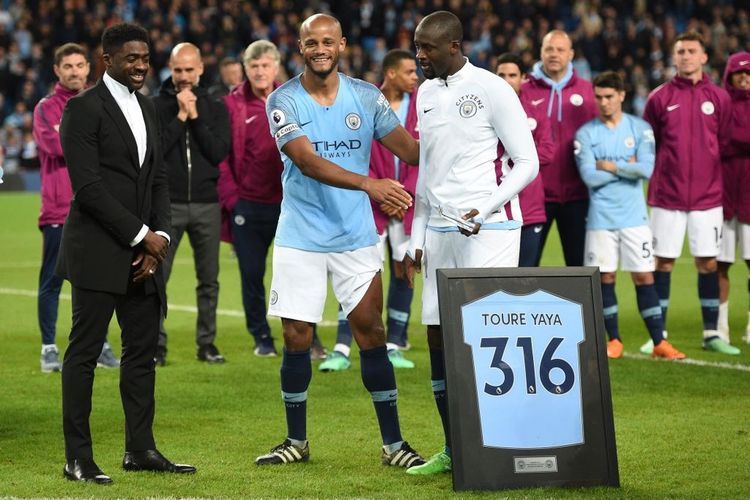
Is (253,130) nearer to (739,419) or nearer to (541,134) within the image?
(541,134)

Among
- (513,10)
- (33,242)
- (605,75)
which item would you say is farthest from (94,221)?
(513,10)

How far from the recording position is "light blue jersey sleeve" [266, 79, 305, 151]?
19.0ft

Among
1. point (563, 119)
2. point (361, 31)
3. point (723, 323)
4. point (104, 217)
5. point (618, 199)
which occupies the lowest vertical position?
point (723, 323)

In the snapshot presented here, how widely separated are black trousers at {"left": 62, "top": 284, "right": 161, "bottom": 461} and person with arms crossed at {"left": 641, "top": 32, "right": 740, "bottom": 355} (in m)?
4.44

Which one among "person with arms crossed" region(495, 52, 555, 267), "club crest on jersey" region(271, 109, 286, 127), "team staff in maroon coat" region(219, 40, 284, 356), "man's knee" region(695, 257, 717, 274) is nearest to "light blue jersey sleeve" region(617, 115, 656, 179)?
"person with arms crossed" region(495, 52, 555, 267)

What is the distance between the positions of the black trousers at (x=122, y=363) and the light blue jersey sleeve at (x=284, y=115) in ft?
3.02

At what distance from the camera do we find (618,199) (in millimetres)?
8945

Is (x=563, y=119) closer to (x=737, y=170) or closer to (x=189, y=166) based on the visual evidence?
(x=737, y=170)

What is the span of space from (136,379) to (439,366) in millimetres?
1372

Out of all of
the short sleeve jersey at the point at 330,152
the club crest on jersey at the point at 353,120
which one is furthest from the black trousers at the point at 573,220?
the club crest on jersey at the point at 353,120

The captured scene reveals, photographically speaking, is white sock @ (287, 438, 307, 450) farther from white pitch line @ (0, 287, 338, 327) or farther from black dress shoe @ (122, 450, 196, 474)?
white pitch line @ (0, 287, 338, 327)

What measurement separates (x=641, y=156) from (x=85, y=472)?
190 inches

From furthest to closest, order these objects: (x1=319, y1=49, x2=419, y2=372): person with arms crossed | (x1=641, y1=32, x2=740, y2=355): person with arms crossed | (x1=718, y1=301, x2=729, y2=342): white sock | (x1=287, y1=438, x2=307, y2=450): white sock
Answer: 1. (x1=718, y1=301, x2=729, y2=342): white sock
2. (x1=641, y1=32, x2=740, y2=355): person with arms crossed
3. (x1=319, y1=49, x2=419, y2=372): person with arms crossed
4. (x1=287, y1=438, x2=307, y2=450): white sock

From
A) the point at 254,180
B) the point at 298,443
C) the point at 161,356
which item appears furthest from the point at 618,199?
the point at 298,443
